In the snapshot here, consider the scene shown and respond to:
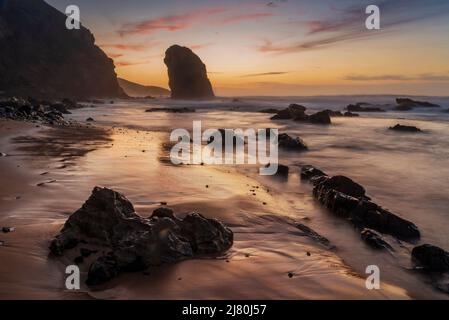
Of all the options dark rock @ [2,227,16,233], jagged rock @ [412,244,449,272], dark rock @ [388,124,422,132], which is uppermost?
dark rock @ [388,124,422,132]

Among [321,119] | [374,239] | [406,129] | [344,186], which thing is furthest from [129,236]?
[321,119]

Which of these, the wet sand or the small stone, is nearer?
the wet sand

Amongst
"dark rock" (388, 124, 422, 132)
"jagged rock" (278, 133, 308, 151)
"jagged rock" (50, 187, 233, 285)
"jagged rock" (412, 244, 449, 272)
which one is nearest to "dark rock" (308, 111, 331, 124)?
"dark rock" (388, 124, 422, 132)

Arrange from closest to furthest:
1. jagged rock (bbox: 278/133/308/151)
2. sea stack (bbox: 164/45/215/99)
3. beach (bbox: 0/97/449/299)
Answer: beach (bbox: 0/97/449/299)
jagged rock (bbox: 278/133/308/151)
sea stack (bbox: 164/45/215/99)

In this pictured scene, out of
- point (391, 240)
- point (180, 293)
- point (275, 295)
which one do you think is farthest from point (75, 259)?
point (391, 240)

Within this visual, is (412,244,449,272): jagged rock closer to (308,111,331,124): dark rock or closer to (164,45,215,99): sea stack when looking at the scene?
(308,111,331,124): dark rock

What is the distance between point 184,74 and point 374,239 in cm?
13472

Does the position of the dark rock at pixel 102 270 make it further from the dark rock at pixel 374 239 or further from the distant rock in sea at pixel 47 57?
the distant rock in sea at pixel 47 57

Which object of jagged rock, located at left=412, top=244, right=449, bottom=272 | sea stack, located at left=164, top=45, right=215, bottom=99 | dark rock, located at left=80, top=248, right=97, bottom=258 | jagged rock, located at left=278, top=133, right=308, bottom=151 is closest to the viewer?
dark rock, located at left=80, top=248, right=97, bottom=258

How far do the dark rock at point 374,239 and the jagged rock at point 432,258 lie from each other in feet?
2.13

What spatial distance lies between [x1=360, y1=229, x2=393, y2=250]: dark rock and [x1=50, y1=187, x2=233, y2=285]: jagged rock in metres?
3.03

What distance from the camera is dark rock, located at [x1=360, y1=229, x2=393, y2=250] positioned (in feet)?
25.9

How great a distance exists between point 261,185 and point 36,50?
115964 millimetres

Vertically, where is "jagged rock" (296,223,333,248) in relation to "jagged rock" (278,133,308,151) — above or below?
below
